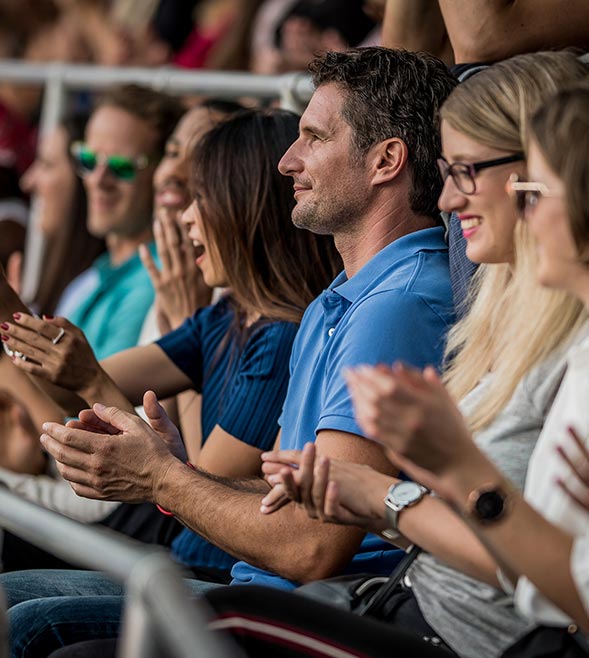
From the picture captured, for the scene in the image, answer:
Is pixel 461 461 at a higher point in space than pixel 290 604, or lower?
higher

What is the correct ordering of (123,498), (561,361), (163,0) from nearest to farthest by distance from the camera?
1. (561,361)
2. (123,498)
3. (163,0)

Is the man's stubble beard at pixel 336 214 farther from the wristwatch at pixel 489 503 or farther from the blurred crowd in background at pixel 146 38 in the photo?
the blurred crowd in background at pixel 146 38

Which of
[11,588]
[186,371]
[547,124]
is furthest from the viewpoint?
[186,371]

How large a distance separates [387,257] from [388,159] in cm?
21

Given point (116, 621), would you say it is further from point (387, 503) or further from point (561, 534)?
point (561, 534)

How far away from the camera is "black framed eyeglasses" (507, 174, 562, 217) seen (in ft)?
5.61

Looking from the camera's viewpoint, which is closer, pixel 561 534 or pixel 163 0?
pixel 561 534

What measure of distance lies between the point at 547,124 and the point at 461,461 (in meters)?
0.48

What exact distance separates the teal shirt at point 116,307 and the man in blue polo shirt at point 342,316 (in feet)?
4.68

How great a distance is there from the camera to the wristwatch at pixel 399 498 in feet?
5.94

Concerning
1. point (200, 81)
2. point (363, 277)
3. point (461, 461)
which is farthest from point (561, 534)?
point (200, 81)

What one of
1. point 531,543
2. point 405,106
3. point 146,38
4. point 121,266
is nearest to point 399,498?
point 531,543

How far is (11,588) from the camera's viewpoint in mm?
2506

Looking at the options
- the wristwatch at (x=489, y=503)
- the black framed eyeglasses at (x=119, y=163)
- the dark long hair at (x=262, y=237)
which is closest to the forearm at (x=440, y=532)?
the wristwatch at (x=489, y=503)
